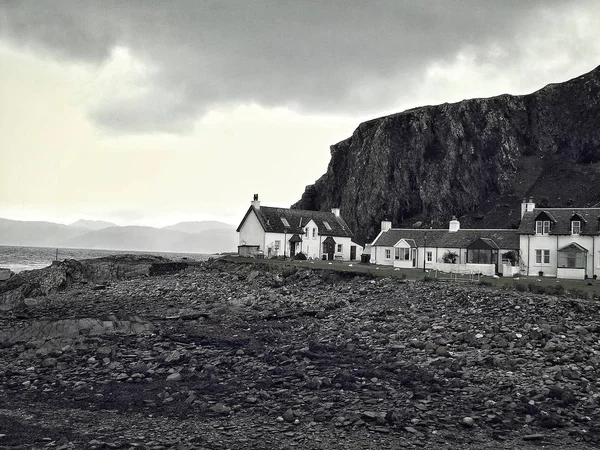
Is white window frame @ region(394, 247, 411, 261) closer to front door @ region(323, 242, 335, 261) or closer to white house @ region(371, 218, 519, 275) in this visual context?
white house @ region(371, 218, 519, 275)

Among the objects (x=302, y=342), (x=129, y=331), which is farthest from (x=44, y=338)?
(x=302, y=342)

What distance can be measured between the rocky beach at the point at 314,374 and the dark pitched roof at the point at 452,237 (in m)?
22.3

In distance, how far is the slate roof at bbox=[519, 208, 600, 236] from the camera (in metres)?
45.5

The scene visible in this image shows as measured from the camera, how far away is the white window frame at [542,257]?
155 ft

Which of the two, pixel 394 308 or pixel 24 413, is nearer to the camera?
pixel 24 413

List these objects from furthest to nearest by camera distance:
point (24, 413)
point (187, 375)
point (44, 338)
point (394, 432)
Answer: point (44, 338) → point (187, 375) → point (24, 413) → point (394, 432)

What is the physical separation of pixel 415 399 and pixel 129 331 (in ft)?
46.3

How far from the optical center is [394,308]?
27.9m

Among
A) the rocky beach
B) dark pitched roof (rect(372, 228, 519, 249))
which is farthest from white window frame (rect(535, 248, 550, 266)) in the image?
the rocky beach

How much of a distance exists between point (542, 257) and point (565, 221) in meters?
3.90

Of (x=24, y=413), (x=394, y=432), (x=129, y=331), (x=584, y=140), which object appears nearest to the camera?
(x=394, y=432)

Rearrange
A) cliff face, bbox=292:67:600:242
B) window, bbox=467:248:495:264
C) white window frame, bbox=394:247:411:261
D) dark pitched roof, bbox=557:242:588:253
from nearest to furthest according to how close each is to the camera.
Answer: dark pitched roof, bbox=557:242:588:253 < window, bbox=467:248:495:264 < white window frame, bbox=394:247:411:261 < cliff face, bbox=292:67:600:242

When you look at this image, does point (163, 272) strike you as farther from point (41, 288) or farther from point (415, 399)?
point (415, 399)

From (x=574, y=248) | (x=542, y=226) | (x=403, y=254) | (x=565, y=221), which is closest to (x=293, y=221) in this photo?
(x=403, y=254)
